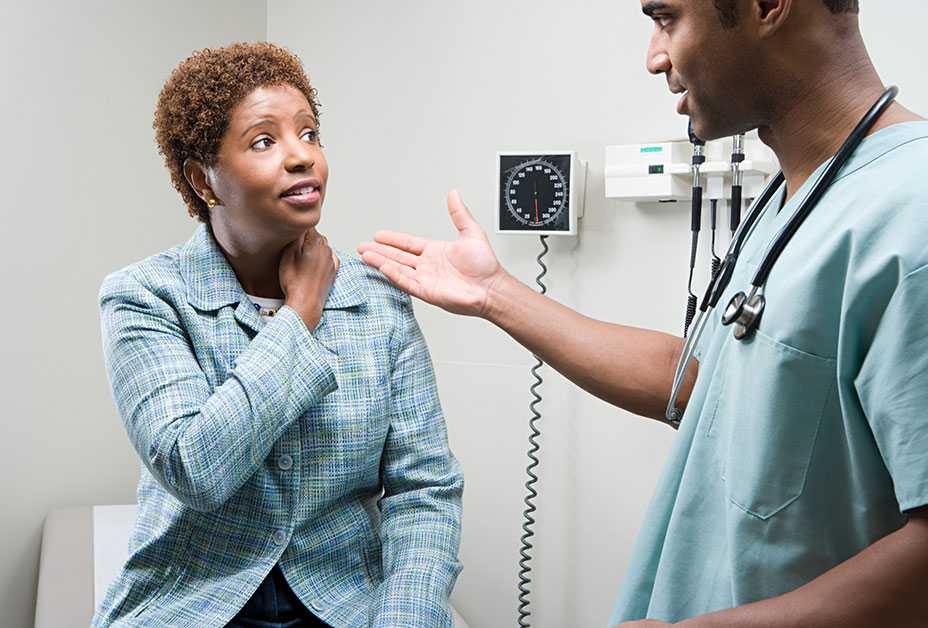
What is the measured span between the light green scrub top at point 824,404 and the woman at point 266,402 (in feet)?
2.17

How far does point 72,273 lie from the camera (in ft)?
7.73

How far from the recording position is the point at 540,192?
2197 millimetres

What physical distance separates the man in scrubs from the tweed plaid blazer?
533 millimetres

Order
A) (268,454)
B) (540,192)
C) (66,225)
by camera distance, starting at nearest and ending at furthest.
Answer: (268,454) → (540,192) → (66,225)

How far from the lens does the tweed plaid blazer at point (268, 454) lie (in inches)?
54.8

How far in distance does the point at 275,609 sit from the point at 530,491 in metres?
1.05

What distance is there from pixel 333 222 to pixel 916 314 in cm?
208

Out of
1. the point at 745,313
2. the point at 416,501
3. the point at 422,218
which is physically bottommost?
the point at 416,501

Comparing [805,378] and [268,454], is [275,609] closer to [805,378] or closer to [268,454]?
[268,454]

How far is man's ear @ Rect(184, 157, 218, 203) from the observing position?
1.60 m

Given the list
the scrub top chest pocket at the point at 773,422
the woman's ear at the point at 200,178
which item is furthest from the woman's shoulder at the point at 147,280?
the scrub top chest pocket at the point at 773,422

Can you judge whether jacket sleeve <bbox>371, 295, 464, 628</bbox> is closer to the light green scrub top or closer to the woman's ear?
the woman's ear

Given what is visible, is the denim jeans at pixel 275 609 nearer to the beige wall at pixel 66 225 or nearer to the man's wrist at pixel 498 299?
the man's wrist at pixel 498 299

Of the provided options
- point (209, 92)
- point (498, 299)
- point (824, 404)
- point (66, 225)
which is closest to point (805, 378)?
point (824, 404)
